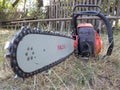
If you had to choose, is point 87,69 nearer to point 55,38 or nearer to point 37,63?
point 55,38

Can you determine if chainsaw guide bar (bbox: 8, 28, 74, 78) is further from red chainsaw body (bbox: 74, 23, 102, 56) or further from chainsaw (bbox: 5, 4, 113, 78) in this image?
red chainsaw body (bbox: 74, 23, 102, 56)

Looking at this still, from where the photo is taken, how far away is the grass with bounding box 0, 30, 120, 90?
1990 mm

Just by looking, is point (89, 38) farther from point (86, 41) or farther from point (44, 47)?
point (44, 47)

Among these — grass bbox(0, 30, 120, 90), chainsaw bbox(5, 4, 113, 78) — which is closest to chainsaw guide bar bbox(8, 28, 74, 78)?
chainsaw bbox(5, 4, 113, 78)

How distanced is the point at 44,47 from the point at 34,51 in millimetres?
A: 123

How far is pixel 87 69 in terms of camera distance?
87.4 inches

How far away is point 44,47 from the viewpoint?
1.92m

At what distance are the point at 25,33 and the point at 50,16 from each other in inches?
282

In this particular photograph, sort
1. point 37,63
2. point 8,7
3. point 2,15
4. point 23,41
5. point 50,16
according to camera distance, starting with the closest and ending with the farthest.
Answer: point 23,41 → point 37,63 → point 50,16 → point 2,15 → point 8,7

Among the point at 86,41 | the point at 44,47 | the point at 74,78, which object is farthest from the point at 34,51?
the point at 86,41

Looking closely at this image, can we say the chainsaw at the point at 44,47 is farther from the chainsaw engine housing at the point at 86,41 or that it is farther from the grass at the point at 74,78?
the grass at the point at 74,78

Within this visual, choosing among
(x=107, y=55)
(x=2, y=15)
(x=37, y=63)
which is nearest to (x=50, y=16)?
(x=2, y=15)

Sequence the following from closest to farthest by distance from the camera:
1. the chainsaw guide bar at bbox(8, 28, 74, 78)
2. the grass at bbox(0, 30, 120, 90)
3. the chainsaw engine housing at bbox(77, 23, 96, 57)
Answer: the chainsaw guide bar at bbox(8, 28, 74, 78) → the grass at bbox(0, 30, 120, 90) → the chainsaw engine housing at bbox(77, 23, 96, 57)

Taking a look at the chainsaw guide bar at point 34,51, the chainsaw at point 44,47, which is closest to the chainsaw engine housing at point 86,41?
the chainsaw at point 44,47
